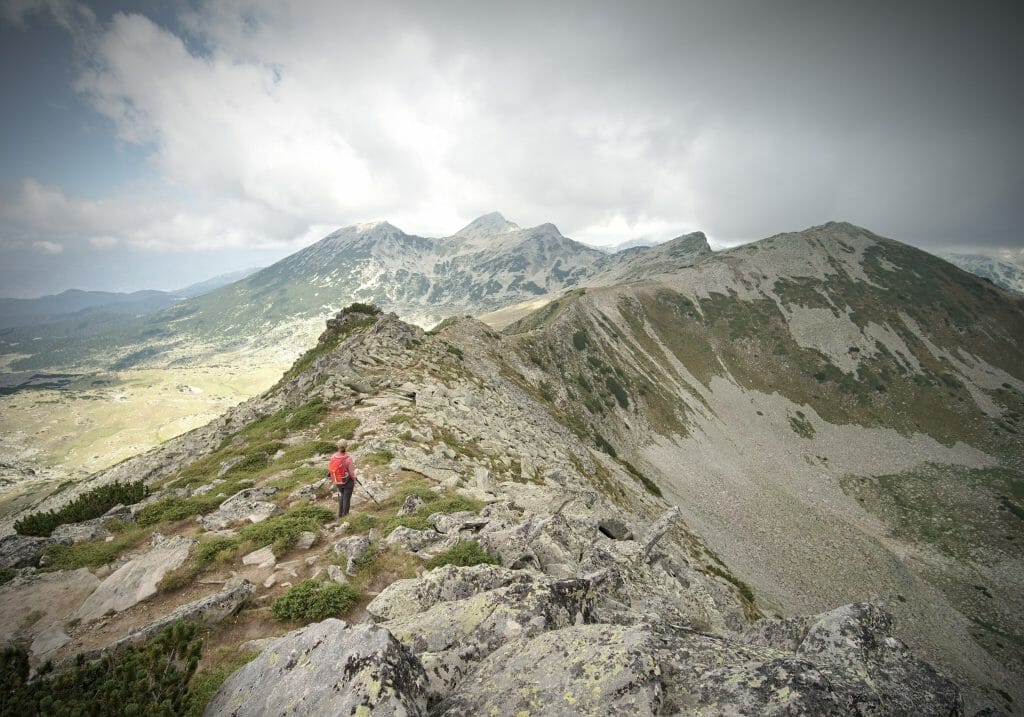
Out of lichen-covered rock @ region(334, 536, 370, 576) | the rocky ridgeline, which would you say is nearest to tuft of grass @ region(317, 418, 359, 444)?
the rocky ridgeline

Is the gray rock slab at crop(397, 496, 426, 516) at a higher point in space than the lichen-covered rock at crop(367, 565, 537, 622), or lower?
lower

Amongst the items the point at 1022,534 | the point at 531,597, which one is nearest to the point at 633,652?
the point at 531,597

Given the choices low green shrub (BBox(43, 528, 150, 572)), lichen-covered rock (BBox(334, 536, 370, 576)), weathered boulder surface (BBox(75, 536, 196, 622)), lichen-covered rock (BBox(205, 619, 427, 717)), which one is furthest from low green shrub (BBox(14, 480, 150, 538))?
lichen-covered rock (BBox(205, 619, 427, 717))

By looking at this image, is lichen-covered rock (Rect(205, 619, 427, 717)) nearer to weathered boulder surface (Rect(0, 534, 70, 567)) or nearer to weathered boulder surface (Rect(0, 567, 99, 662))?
weathered boulder surface (Rect(0, 567, 99, 662))

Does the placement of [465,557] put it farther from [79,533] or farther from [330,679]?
[79,533]

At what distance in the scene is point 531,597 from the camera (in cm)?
837

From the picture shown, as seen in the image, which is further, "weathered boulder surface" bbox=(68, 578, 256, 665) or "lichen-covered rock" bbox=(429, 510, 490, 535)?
"lichen-covered rock" bbox=(429, 510, 490, 535)

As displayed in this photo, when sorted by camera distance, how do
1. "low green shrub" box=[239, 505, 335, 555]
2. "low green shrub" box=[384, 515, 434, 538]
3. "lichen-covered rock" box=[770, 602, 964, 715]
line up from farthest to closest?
"low green shrub" box=[384, 515, 434, 538]
"low green shrub" box=[239, 505, 335, 555]
"lichen-covered rock" box=[770, 602, 964, 715]

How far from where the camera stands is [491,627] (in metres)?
7.77

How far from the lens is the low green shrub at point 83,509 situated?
15.0 metres

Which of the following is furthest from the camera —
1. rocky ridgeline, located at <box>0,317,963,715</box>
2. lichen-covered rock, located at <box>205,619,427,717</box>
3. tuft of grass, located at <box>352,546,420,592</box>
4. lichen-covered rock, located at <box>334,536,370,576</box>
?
lichen-covered rock, located at <box>334,536,370,576</box>

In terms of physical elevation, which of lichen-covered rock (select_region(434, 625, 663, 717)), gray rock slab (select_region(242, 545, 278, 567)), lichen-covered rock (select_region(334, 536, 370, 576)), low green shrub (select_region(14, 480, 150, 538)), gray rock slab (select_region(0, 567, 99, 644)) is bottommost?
low green shrub (select_region(14, 480, 150, 538))

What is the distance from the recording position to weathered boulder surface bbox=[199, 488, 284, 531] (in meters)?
14.6

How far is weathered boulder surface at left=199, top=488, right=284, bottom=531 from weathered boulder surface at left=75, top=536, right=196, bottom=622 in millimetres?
2176
